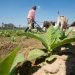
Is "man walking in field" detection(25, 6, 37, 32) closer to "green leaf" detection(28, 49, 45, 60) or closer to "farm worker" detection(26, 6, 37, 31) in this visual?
"farm worker" detection(26, 6, 37, 31)

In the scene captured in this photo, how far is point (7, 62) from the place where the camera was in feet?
5.28

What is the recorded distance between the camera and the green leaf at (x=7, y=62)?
159cm

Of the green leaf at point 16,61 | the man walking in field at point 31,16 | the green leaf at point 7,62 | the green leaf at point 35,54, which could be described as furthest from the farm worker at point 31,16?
the green leaf at point 7,62

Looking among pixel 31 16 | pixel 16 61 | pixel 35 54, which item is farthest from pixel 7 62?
pixel 31 16

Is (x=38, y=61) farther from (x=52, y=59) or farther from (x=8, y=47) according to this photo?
(x=8, y=47)

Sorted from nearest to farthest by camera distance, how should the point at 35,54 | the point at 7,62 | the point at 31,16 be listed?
the point at 7,62 → the point at 35,54 → the point at 31,16

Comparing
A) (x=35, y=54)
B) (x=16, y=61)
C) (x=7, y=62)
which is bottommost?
(x=35, y=54)

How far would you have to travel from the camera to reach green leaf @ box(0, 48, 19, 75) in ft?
5.23

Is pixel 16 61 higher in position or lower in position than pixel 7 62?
lower

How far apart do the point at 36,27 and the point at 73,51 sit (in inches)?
393

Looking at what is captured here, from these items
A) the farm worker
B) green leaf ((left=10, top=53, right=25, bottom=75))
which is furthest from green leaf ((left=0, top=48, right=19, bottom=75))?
the farm worker

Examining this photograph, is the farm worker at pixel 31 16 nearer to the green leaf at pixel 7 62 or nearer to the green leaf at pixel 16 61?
the green leaf at pixel 16 61

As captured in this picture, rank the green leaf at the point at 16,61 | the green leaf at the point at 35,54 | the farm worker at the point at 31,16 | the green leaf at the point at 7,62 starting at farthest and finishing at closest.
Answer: the farm worker at the point at 31,16
the green leaf at the point at 35,54
the green leaf at the point at 16,61
the green leaf at the point at 7,62

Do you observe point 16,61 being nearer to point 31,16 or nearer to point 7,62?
point 7,62
